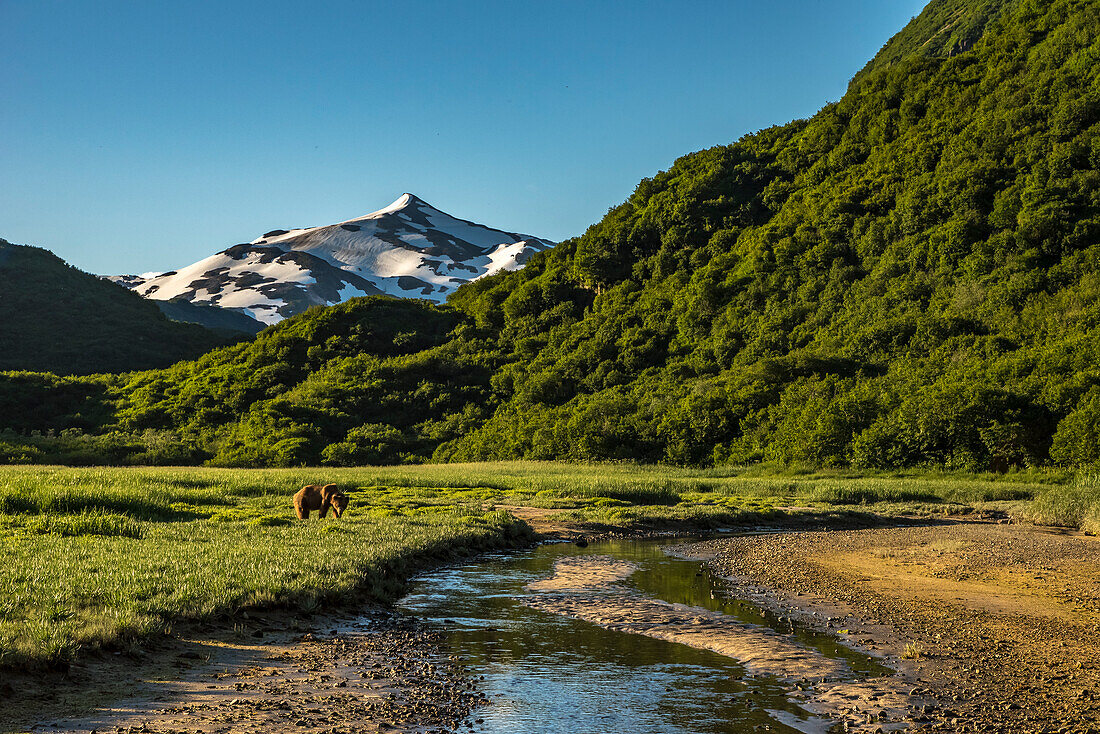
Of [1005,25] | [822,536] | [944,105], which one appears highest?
[1005,25]

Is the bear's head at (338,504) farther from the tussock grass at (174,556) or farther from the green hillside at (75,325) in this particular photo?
the green hillside at (75,325)

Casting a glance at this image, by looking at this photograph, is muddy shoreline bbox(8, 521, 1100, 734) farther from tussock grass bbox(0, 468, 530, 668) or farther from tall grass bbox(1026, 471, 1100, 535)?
tall grass bbox(1026, 471, 1100, 535)

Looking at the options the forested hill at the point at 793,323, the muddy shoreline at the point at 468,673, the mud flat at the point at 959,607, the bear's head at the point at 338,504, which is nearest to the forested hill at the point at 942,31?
the forested hill at the point at 793,323

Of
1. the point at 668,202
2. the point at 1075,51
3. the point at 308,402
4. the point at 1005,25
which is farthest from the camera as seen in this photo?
the point at 668,202

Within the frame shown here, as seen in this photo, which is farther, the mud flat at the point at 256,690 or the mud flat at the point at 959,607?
the mud flat at the point at 959,607

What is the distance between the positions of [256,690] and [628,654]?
548cm

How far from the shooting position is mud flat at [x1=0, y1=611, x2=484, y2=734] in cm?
825

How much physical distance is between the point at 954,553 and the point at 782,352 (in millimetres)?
56759

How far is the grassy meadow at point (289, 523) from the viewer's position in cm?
1177

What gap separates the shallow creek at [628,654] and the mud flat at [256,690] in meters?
0.75

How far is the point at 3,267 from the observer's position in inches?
5842

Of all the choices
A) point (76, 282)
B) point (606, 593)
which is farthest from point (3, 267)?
point (606, 593)

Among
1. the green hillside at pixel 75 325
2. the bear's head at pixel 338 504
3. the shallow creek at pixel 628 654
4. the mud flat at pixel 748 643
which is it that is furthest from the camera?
the green hillside at pixel 75 325

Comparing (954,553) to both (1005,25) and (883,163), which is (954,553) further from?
(1005,25)
